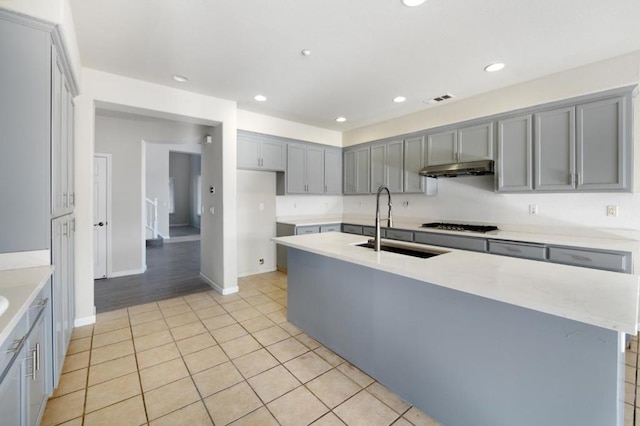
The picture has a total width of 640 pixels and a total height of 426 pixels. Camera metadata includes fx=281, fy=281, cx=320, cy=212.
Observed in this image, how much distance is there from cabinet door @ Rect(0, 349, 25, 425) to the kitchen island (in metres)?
1.68

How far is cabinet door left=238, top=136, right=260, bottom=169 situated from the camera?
4.24 metres

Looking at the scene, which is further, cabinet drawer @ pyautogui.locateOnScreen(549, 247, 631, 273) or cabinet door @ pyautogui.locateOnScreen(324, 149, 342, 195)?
cabinet door @ pyautogui.locateOnScreen(324, 149, 342, 195)

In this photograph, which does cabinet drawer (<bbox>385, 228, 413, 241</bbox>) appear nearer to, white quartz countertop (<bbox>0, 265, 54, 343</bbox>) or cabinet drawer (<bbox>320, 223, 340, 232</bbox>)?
cabinet drawer (<bbox>320, 223, 340, 232</bbox>)

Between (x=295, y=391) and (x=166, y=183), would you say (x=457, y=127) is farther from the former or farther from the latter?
(x=166, y=183)

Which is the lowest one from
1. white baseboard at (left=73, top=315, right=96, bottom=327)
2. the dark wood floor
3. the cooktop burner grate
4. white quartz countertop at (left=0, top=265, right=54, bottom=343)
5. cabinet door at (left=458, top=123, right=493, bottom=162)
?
white baseboard at (left=73, top=315, right=96, bottom=327)

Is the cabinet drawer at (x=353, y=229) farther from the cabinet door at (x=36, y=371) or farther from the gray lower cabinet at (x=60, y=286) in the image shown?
the cabinet door at (x=36, y=371)

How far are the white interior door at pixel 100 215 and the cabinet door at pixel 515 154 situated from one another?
5.76 meters

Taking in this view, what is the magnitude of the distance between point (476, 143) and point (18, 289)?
4347 millimetres

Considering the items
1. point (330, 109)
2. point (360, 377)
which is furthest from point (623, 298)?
point (330, 109)

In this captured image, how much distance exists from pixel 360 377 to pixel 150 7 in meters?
3.12

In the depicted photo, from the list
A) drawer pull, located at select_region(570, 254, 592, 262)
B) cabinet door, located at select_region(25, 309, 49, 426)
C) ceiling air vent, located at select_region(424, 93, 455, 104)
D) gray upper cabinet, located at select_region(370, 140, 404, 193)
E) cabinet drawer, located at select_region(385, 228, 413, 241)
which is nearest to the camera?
cabinet door, located at select_region(25, 309, 49, 426)

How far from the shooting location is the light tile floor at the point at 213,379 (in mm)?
1722

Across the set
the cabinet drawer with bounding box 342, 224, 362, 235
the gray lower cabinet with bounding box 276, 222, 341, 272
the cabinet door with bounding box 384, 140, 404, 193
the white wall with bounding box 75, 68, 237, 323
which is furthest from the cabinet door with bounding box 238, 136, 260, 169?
the cabinet door with bounding box 384, 140, 404, 193

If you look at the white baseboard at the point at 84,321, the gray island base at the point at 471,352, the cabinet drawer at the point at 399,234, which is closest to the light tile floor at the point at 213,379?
the white baseboard at the point at 84,321
